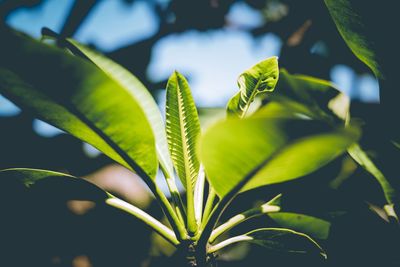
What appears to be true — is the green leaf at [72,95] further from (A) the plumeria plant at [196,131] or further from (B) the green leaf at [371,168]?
(B) the green leaf at [371,168]

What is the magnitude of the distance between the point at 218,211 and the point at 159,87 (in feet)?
3.67

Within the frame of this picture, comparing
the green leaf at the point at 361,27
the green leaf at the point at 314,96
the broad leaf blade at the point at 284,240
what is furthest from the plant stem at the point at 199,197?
the green leaf at the point at 361,27

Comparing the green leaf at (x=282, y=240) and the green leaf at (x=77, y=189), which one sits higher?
the green leaf at (x=77, y=189)

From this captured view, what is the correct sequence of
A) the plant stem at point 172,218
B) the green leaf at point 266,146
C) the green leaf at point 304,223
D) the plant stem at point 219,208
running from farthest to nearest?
the green leaf at point 304,223, the plant stem at point 172,218, the plant stem at point 219,208, the green leaf at point 266,146

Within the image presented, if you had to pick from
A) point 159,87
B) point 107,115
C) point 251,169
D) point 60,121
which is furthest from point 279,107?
point 159,87

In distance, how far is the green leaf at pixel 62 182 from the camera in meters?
0.58

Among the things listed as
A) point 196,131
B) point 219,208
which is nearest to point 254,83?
point 196,131

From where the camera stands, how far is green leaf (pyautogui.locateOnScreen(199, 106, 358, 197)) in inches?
12.3

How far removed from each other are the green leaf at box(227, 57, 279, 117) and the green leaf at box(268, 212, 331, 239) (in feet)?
0.81

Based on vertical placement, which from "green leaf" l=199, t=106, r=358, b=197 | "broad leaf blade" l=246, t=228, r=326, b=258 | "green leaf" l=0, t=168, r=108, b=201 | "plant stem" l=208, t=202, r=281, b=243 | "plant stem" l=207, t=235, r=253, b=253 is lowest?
"broad leaf blade" l=246, t=228, r=326, b=258

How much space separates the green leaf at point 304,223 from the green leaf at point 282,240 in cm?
5

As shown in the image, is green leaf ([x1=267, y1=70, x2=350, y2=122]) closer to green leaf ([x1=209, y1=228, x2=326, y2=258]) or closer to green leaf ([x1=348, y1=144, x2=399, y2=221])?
green leaf ([x1=348, y1=144, x2=399, y2=221])

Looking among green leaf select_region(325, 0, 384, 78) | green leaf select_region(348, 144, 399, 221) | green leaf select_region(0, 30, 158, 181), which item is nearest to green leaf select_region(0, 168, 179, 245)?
green leaf select_region(0, 30, 158, 181)

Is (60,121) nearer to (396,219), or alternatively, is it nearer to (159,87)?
(396,219)
